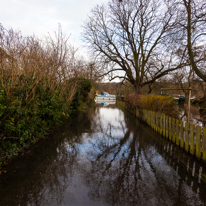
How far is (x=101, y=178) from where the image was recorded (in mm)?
3605

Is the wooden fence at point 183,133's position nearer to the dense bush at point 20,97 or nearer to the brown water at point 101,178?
the brown water at point 101,178

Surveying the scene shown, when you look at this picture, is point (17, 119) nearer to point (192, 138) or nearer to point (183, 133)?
point (192, 138)

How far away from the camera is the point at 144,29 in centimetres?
1939

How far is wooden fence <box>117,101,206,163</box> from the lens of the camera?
14.5 ft

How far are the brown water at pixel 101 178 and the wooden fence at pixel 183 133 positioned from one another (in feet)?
1.02

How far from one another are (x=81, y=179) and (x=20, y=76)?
3.96 metres

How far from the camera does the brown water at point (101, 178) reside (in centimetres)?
287

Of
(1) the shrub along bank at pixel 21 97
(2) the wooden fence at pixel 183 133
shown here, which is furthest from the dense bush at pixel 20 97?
(2) the wooden fence at pixel 183 133

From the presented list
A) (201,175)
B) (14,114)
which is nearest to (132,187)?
(201,175)

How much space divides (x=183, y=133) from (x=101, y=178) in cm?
326

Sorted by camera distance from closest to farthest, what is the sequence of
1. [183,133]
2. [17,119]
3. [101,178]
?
[101,178] < [17,119] < [183,133]

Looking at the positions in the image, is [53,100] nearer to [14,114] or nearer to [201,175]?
[14,114]

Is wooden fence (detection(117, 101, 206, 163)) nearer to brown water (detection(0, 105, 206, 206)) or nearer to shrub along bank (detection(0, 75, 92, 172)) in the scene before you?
brown water (detection(0, 105, 206, 206))

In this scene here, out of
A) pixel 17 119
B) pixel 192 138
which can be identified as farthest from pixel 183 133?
pixel 17 119
